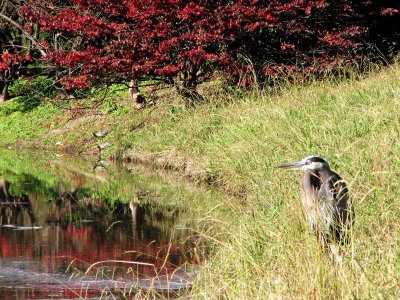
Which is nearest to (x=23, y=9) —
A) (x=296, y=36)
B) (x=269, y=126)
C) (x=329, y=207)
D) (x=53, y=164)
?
(x=53, y=164)

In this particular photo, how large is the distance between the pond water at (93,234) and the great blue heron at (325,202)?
110 cm

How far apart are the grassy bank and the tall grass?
0.06 feet

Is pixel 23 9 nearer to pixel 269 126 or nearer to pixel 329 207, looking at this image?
pixel 269 126

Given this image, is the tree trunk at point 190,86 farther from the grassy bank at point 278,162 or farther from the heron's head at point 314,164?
the heron's head at point 314,164

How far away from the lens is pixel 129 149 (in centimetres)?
2103

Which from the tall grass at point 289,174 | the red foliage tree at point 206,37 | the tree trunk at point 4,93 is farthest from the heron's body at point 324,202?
the tree trunk at point 4,93

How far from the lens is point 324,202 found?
22.6 ft

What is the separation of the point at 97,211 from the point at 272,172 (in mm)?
3318

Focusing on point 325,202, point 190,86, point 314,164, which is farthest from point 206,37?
point 325,202

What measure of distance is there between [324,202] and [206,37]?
12.5 m

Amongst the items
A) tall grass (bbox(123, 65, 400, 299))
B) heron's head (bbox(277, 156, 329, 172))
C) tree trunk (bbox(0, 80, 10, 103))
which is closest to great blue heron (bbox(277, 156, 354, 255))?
heron's head (bbox(277, 156, 329, 172))

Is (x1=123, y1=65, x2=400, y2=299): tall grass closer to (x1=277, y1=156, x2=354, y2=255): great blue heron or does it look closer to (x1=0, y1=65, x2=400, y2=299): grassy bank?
(x1=0, y1=65, x2=400, y2=299): grassy bank

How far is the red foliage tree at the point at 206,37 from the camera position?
19.4 meters

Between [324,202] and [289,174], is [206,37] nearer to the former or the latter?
[289,174]
